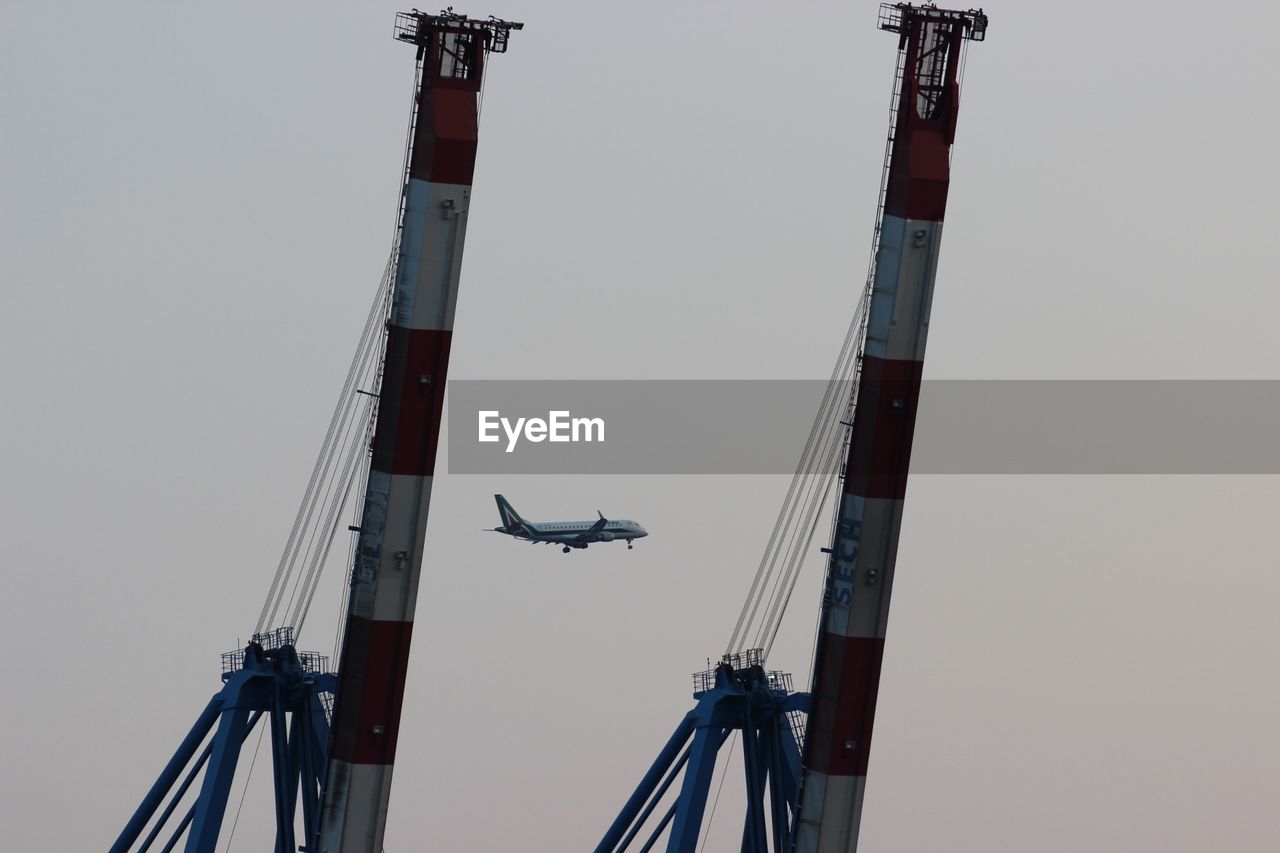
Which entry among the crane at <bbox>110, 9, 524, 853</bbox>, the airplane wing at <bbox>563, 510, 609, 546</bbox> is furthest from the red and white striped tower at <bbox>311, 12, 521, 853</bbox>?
the airplane wing at <bbox>563, 510, 609, 546</bbox>

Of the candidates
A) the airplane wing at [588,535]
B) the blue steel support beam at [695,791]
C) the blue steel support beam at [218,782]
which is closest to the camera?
the blue steel support beam at [695,791]

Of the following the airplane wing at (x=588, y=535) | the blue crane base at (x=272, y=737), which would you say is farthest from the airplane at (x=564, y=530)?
the blue crane base at (x=272, y=737)

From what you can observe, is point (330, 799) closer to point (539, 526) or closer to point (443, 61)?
point (443, 61)

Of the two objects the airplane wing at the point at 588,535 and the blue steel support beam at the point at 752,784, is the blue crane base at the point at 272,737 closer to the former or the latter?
the blue steel support beam at the point at 752,784

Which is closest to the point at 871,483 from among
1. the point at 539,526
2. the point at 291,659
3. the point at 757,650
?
the point at 757,650

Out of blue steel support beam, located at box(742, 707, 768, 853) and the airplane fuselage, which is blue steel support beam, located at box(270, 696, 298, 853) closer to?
blue steel support beam, located at box(742, 707, 768, 853)
